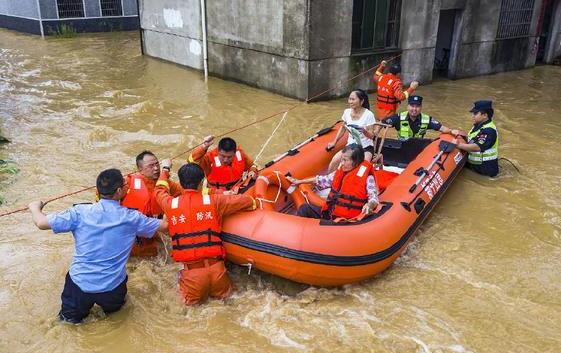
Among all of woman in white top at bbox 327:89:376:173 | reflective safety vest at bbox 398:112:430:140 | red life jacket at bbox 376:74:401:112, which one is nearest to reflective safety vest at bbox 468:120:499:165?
reflective safety vest at bbox 398:112:430:140

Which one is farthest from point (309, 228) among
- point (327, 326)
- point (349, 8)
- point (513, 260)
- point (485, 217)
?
point (349, 8)

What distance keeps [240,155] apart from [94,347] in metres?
1.94

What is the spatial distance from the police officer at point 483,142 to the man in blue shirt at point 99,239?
3.78 metres

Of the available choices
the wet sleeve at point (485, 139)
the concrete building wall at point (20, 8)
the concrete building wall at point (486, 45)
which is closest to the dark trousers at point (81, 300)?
the wet sleeve at point (485, 139)

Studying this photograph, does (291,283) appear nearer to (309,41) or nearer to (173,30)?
(309,41)

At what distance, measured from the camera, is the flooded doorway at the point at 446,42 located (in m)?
10.5

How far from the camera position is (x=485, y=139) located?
18.0 feet

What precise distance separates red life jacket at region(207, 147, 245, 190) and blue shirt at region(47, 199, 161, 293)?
1196 millimetres

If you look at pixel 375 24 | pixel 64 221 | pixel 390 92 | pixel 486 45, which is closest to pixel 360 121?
pixel 390 92

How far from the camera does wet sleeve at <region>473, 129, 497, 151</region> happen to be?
5.48m

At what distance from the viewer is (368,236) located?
3621mm

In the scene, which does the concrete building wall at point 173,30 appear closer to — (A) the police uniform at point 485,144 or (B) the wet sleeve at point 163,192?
(A) the police uniform at point 485,144

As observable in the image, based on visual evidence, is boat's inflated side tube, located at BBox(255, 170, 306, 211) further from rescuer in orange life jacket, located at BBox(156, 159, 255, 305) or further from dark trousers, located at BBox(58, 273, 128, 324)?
dark trousers, located at BBox(58, 273, 128, 324)

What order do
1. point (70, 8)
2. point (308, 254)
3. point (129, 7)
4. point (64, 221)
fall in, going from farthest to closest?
point (129, 7)
point (70, 8)
point (308, 254)
point (64, 221)
